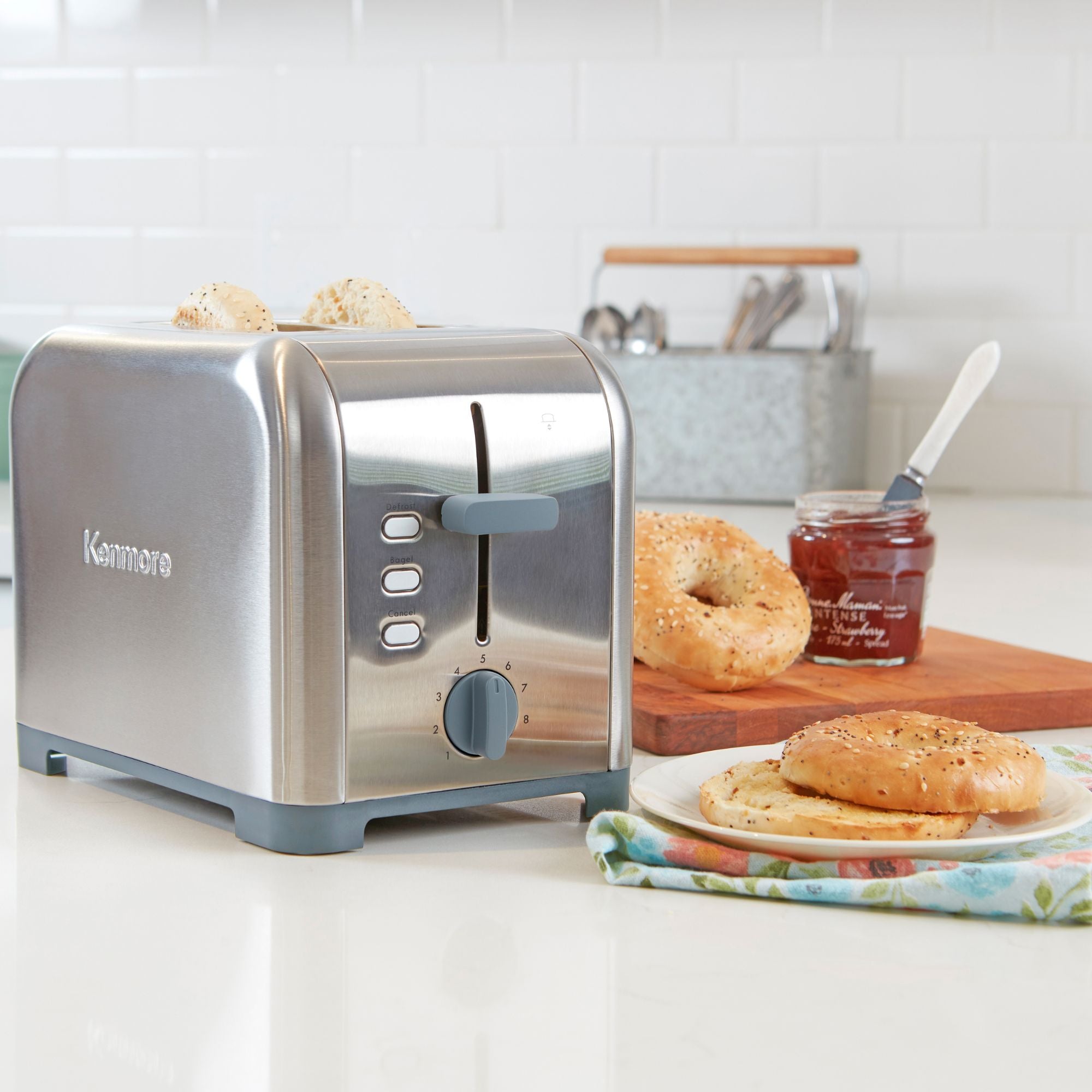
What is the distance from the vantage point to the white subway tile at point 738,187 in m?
2.22

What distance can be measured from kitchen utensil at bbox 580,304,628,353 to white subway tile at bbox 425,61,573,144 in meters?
0.34

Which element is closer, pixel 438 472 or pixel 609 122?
pixel 438 472

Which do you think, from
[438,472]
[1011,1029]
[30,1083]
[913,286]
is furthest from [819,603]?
[913,286]

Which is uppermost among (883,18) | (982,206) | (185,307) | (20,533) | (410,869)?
(883,18)

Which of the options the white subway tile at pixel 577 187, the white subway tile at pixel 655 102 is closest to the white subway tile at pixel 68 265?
the white subway tile at pixel 577 187

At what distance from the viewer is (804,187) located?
222cm

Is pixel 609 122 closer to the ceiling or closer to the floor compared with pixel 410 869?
closer to the ceiling

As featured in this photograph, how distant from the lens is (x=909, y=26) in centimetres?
216

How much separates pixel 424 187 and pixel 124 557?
1681 mm

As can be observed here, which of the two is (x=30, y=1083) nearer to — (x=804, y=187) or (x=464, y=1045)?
(x=464, y=1045)

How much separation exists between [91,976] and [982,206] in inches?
72.6

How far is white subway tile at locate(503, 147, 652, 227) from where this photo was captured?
2277 millimetres

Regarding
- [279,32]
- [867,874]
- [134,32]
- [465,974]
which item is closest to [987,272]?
[279,32]

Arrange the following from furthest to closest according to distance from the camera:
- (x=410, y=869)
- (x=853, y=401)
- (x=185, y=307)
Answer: (x=853, y=401) < (x=185, y=307) < (x=410, y=869)
